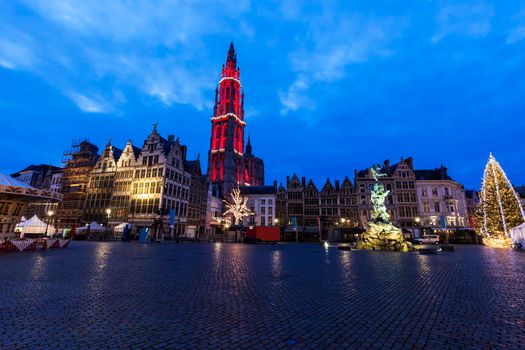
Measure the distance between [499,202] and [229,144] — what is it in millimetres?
73728

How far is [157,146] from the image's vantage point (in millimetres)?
48562

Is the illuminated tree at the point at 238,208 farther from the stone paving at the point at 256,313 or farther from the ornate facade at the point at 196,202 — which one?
the stone paving at the point at 256,313

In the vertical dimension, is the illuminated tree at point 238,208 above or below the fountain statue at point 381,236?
above

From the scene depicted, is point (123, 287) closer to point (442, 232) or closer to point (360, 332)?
point (360, 332)

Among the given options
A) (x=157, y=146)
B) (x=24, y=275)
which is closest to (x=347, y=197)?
(x=157, y=146)

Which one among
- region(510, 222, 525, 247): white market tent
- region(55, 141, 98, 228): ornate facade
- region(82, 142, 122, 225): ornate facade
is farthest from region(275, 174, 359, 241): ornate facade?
region(55, 141, 98, 228): ornate facade

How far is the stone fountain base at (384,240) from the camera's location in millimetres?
26234

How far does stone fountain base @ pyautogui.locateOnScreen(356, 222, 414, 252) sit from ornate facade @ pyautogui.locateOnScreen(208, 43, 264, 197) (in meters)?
55.7

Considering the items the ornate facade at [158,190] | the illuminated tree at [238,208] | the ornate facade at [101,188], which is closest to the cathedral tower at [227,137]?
the illuminated tree at [238,208]

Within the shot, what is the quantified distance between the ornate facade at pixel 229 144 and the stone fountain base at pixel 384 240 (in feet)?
183

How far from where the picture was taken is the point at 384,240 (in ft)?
89.3

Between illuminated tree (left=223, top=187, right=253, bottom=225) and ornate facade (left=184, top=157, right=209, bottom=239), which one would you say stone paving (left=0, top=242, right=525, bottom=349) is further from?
ornate facade (left=184, top=157, right=209, bottom=239)

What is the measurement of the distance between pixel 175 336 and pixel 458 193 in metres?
71.7

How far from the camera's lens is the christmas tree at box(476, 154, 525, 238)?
98.9ft
